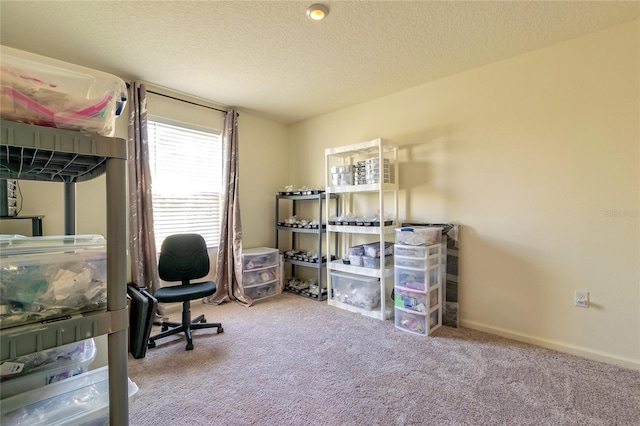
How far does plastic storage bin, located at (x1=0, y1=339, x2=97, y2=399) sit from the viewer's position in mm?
941

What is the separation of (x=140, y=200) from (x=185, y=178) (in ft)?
2.03

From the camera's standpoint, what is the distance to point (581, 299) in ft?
7.34

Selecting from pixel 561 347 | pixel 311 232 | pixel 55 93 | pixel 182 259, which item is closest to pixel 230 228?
pixel 182 259

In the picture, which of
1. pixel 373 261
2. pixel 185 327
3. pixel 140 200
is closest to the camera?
pixel 185 327

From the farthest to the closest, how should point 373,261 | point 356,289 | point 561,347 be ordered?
point 356,289
point 373,261
point 561,347

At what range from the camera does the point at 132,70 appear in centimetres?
266

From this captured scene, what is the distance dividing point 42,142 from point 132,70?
8.35ft

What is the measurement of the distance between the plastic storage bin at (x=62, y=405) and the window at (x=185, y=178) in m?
2.33

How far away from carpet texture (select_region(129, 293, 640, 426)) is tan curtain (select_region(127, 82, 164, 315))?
0.76 metres

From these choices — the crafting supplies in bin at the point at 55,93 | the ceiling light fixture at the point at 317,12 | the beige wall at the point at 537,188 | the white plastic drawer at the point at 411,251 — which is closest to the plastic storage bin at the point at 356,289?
the white plastic drawer at the point at 411,251

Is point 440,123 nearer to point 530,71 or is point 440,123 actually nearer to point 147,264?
point 530,71

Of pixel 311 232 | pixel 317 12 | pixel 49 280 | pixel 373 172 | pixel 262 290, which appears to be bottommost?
pixel 262 290

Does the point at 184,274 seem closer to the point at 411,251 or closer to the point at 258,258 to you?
the point at 258,258

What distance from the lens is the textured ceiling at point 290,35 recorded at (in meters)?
1.86
